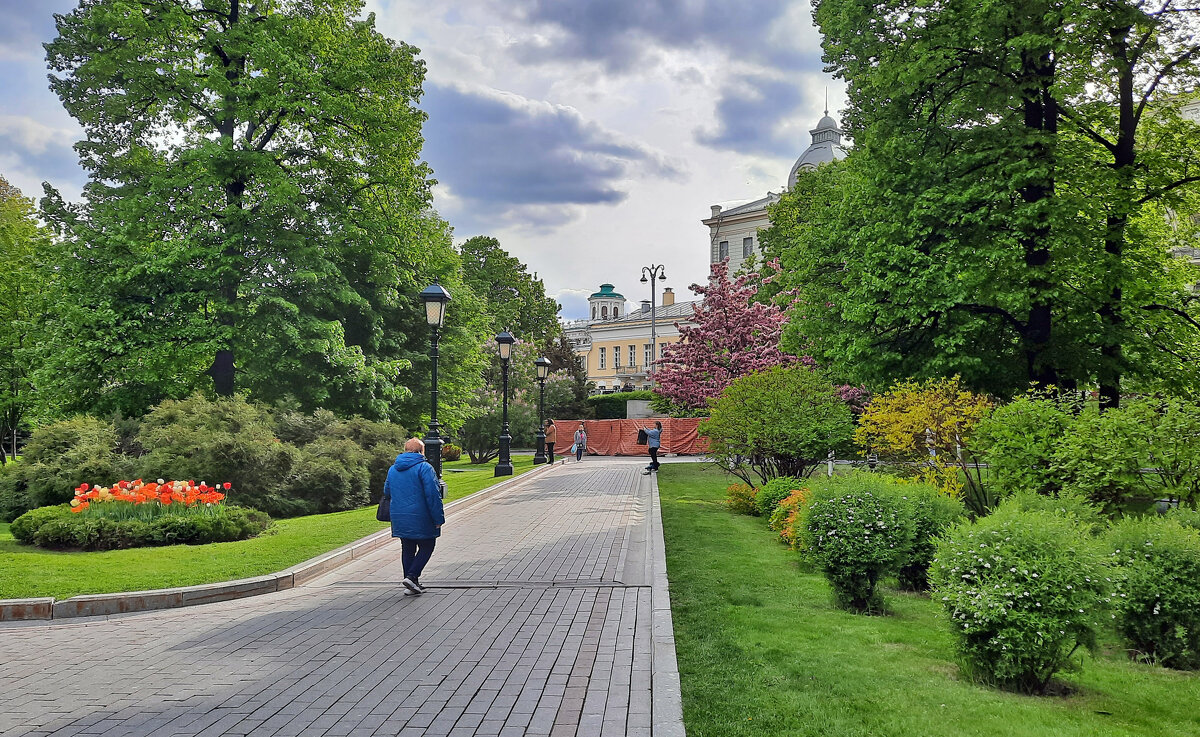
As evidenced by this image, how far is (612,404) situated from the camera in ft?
176

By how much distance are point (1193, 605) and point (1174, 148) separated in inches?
503

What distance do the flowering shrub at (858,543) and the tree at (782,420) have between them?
310 inches

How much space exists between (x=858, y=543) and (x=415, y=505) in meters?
4.97

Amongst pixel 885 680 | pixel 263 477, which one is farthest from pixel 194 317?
pixel 885 680

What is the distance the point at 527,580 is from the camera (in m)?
9.48

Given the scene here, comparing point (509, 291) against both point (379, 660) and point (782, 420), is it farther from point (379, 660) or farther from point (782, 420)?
point (379, 660)

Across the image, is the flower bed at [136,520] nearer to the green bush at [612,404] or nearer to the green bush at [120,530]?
the green bush at [120,530]

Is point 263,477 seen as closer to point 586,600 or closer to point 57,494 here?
point 57,494

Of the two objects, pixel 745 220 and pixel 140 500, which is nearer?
pixel 140 500

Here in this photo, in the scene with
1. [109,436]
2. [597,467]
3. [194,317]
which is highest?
[194,317]

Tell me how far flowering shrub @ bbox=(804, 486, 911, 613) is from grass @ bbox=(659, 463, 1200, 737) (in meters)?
0.30

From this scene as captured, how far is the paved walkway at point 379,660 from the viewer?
4.96m

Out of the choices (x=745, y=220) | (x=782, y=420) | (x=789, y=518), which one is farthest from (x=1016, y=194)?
(x=745, y=220)

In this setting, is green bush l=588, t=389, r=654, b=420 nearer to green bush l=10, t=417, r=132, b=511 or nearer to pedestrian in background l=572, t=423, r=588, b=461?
pedestrian in background l=572, t=423, r=588, b=461
